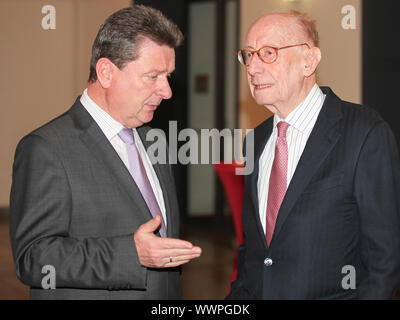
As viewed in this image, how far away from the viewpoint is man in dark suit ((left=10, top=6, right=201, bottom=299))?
5.56 feet

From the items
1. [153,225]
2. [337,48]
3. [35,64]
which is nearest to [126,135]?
[153,225]

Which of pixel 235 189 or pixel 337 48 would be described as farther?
pixel 337 48

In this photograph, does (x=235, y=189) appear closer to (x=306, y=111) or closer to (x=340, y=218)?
(x=306, y=111)

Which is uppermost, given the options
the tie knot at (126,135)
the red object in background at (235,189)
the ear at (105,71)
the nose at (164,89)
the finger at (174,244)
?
the ear at (105,71)

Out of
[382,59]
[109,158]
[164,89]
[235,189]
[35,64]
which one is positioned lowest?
[235,189]

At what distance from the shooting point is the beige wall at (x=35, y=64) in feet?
30.2

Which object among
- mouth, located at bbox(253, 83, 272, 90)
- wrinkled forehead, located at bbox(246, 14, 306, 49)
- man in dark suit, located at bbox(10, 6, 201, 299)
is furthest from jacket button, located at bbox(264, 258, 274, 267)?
wrinkled forehead, located at bbox(246, 14, 306, 49)

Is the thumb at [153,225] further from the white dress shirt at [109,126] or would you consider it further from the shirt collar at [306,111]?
the shirt collar at [306,111]

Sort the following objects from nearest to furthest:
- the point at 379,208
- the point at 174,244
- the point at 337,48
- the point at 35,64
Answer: the point at 174,244, the point at 379,208, the point at 337,48, the point at 35,64

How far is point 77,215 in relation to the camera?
1773 mm

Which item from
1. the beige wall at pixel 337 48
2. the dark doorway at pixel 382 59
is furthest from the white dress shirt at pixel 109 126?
the beige wall at pixel 337 48

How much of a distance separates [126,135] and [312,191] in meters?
0.70

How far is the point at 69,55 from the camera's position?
957 cm
